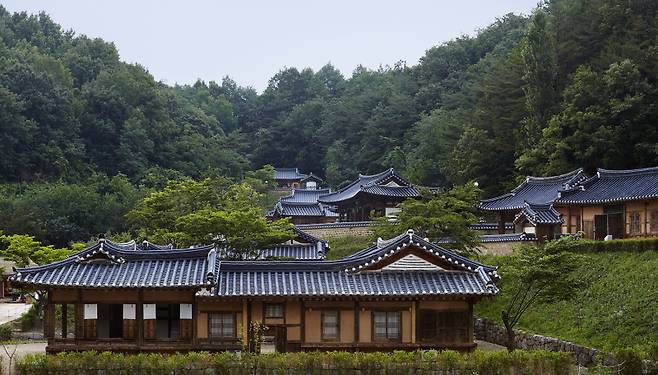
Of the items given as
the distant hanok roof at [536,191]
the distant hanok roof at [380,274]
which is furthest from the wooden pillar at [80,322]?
the distant hanok roof at [536,191]

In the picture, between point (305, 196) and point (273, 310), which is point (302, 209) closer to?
point (305, 196)

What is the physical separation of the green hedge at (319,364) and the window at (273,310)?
19.8 feet

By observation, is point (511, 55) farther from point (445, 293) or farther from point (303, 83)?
point (303, 83)

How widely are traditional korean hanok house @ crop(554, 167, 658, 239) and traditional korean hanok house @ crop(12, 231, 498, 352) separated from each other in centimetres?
1736

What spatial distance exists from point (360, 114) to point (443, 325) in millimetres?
84011

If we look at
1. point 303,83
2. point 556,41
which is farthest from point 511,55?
point 303,83

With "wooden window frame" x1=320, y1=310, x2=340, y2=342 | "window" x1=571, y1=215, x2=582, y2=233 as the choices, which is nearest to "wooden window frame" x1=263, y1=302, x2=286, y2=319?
"wooden window frame" x1=320, y1=310, x2=340, y2=342

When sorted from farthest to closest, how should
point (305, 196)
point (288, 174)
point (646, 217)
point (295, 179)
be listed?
1. point (288, 174)
2. point (295, 179)
3. point (305, 196)
4. point (646, 217)

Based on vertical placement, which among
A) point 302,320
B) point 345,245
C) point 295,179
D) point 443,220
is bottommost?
point 302,320

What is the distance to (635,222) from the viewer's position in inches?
1742

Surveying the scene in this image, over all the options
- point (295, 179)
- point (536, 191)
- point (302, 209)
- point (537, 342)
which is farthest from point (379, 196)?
point (295, 179)

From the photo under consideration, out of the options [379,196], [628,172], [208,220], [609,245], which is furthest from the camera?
[379,196]

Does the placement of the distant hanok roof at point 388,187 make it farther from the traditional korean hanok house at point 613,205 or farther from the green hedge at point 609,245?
the green hedge at point 609,245

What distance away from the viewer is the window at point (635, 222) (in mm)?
44031
